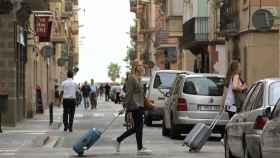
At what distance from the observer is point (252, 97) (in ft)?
49.8

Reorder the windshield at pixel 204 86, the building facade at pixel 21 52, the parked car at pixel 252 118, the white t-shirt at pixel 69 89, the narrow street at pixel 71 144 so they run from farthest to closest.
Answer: the building facade at pixel 21 52
the white t-shirt at pixel 69 89
the windshield at pixel 204 86
the narrow street at pixel 71 144
the parked car at pixel 252 118

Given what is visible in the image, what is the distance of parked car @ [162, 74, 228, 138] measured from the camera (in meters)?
24.2

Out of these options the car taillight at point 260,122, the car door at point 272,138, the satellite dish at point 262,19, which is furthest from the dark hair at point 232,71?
the satellite dish at point 262,19

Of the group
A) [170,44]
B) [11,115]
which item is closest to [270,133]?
[11,115]

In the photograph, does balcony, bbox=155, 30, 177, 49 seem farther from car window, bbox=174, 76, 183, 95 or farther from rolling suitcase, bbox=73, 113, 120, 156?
rolling suitcase, bbox=73, 113, 120, 156

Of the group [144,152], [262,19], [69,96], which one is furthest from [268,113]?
[262,19]

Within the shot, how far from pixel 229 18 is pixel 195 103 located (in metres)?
18.1

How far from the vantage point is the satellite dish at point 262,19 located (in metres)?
32.7

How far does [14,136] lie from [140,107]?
7.12 m

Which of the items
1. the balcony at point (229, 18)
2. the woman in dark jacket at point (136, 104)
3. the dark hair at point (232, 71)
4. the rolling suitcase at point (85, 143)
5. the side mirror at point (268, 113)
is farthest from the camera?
the balcony at point (229, 18)

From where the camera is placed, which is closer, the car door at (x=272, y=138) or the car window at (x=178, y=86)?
the car door at (x=272, y=138)

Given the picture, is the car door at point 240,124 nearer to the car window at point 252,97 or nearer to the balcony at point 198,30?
the car window at point 252,97

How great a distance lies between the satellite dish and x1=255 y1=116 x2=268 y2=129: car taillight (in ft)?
64.2

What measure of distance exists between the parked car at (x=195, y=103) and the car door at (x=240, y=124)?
8.02m
